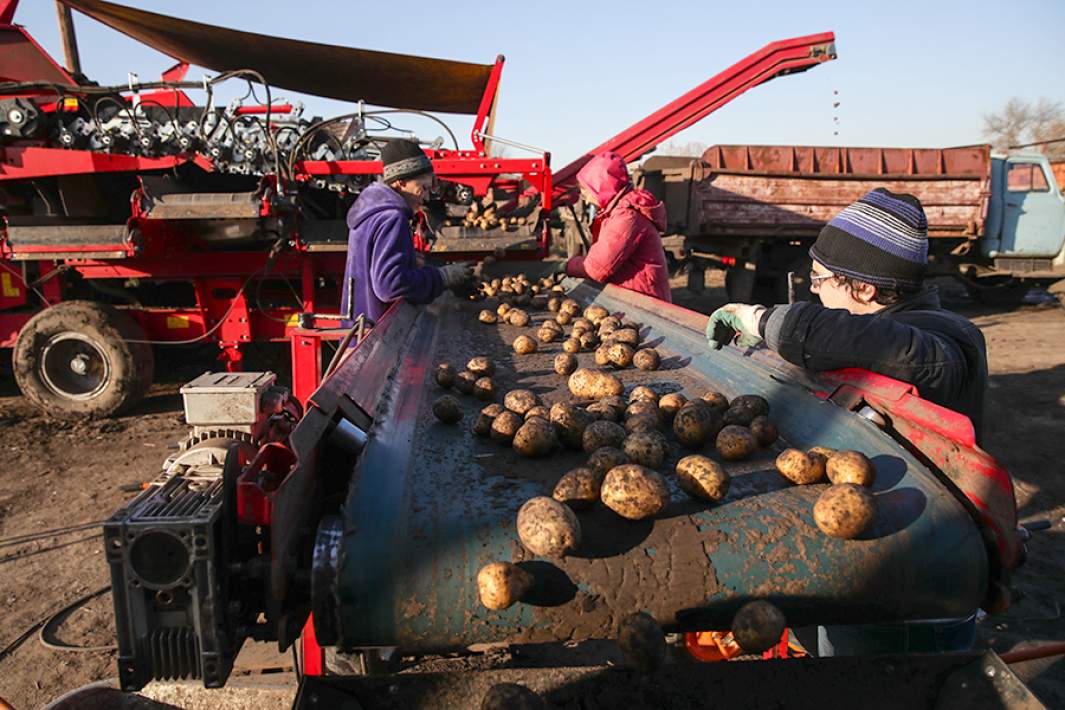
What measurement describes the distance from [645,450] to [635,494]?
0.33 metres

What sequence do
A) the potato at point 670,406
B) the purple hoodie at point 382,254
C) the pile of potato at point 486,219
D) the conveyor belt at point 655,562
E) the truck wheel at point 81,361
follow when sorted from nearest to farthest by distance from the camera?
the conveyor belt at point 655,562 < the potato at point 670,406 < the purple hoodie at point 382,254 < the truck wheel at point 81,361 < the pile of potato at point 486,219

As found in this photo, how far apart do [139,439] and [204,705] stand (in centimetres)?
470

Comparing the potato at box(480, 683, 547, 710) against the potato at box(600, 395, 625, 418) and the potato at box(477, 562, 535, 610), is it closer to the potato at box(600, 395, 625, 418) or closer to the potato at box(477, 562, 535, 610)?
the potato at box(477, 562, 535, 610)

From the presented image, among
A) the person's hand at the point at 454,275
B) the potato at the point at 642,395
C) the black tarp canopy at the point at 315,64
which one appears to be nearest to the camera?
the potato at the point at 642,395

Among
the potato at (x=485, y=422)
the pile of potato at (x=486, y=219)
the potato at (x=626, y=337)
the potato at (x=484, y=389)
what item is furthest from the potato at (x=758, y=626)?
the pile of potato at (x=486, y=219)

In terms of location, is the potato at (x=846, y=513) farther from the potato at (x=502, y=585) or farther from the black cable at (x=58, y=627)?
the black cable at (x=58, y=627)

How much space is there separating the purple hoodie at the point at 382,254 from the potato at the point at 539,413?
1679 millimetres

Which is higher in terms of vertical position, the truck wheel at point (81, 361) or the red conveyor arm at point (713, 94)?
the red conveyor arm at point (713, 94)

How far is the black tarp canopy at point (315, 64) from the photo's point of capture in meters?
7.00

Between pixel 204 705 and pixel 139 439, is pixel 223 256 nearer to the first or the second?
pixel 139 439

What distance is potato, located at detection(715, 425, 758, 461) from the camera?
5.99 feet

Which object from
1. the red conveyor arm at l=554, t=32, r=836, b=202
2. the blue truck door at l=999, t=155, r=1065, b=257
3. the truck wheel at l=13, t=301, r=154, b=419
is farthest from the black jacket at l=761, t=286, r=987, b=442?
the blue truck door at l=999, t=155, r=1065, b=257

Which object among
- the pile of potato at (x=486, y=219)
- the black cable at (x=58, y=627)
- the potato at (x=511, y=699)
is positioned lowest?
the black cable at (x=58, y=627)

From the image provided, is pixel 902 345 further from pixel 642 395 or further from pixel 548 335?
pixel 548 335
